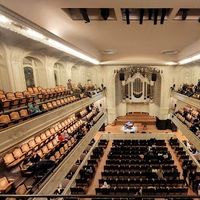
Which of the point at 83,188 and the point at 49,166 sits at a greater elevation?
the point at 49,166

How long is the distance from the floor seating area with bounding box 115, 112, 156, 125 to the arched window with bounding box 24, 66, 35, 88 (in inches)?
547

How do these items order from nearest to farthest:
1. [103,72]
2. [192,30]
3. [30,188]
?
1. [30,188]
2. [192,30]
3. [103,72]

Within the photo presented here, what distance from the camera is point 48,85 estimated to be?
13.3m

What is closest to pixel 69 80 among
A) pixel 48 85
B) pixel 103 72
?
pixel 48 85

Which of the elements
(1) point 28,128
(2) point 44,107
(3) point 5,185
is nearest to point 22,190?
(3) point 5,185

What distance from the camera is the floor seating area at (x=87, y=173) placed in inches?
426

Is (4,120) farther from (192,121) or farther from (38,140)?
(192,121)

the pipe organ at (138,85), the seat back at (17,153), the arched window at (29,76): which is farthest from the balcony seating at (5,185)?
the pipe organ at (138,85)

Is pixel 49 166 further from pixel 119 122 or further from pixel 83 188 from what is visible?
pixel 119 122

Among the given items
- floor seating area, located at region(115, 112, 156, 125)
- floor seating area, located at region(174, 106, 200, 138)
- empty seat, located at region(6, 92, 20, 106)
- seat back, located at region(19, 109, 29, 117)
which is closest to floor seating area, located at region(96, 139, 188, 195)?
floor seating area, located at region(174, 106, 200, 138)

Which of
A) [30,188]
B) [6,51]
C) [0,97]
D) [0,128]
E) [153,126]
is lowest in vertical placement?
[153,126]

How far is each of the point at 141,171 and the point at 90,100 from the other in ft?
22.9

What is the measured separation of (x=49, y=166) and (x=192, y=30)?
8623mm

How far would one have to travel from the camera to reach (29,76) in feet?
39.9
